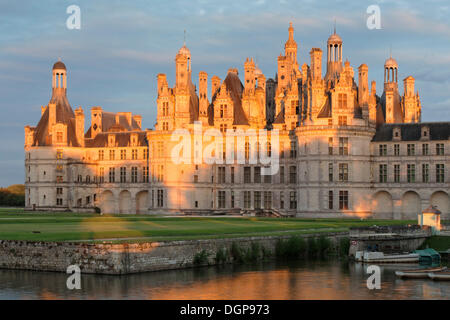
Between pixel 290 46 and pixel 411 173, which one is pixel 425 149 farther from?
pixel 290 46

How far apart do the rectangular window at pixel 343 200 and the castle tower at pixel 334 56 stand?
13.5 m

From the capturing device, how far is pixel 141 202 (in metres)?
96.5

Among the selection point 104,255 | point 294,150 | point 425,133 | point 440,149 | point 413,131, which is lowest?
point 104,255

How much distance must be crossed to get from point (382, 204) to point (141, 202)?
31200mm

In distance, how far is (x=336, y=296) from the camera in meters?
36.3

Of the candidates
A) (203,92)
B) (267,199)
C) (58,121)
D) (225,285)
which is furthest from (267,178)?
(225,285)

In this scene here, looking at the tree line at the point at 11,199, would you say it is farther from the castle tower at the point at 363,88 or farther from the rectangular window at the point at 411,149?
the rectangular window at the point at 411,149

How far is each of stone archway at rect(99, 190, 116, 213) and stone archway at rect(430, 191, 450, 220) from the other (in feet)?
132

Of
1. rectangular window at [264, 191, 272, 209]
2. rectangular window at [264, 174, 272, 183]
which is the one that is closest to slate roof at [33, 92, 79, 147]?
rectangular window at [264, 174, 272, 183]

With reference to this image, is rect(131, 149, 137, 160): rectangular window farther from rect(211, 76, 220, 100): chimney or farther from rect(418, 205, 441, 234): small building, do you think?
rect(418, 205, 441, 234): small building

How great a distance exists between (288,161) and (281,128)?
385 cm
